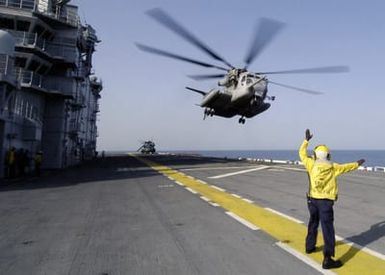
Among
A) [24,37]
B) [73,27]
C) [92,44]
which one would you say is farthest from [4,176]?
[92,44]

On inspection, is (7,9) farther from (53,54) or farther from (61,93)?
(61,93)

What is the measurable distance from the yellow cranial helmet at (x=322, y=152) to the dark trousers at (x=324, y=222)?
69 centimetres

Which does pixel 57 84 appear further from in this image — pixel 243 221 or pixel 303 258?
pixel 303 258

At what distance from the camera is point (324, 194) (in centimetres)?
618

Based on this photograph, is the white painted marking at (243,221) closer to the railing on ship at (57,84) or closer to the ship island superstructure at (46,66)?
the ship island superstructure at (46,66)

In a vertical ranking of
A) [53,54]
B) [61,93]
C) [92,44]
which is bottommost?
[61,93]

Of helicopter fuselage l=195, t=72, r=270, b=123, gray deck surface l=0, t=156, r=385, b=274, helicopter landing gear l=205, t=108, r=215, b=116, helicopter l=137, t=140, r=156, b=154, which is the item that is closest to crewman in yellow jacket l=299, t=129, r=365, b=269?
gray deck surface l=0, t=156, r=385, b=274

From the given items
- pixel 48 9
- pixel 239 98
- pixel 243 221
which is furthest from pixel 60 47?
pixel 243 221

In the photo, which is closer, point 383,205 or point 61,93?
point 383,205

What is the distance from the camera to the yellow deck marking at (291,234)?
19.1 feet

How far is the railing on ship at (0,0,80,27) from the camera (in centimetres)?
3493

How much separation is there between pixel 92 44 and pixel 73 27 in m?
26.2

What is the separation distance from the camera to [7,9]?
3350cm

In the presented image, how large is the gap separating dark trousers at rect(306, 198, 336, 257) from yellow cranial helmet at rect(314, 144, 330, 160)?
2.25 ft
